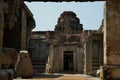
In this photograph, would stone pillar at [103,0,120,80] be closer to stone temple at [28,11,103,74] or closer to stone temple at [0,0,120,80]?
stone temple at [0,0,120,80]

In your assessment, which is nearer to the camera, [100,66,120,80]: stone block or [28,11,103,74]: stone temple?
[100,66,120,80]: stone block

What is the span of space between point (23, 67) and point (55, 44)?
18.0 m

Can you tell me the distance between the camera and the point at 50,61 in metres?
26.1

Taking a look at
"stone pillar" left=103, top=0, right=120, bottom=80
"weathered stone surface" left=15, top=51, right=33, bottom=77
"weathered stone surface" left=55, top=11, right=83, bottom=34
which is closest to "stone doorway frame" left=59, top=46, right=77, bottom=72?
"weathered stone surface" left=55, top=11, right=83, bottom=34

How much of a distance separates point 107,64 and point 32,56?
21.7m

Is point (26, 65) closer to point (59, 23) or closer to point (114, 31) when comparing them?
point (114, 31)

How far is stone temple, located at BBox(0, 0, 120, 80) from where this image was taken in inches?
321

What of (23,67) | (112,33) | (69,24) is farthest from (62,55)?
(112,33)

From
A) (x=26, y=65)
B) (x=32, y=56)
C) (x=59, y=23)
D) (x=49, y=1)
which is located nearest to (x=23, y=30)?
(x=26, y=65)

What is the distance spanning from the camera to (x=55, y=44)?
30672 mm

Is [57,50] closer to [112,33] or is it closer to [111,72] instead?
[112,33]

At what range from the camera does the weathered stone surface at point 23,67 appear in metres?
12.7

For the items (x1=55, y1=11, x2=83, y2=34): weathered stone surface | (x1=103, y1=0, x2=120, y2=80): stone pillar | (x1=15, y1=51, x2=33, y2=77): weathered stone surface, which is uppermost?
(x1=55, y1=11, x2=83, y2=34): weathered stone surface

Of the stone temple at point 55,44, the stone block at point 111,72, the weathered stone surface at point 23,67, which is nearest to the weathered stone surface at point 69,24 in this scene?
the stone temple at point 55,44
